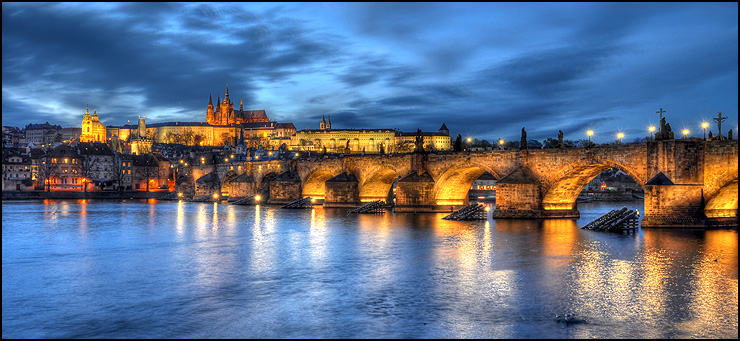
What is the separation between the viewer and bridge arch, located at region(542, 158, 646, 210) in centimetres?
3556

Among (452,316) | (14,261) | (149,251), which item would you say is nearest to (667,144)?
(452,316)

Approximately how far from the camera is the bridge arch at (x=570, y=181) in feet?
117

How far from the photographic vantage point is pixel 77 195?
3499 inches

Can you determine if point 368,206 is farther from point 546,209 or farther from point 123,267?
point 123,267

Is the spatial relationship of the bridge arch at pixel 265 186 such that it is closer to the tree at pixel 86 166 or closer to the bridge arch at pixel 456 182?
the bridge arch at pixel 456 182

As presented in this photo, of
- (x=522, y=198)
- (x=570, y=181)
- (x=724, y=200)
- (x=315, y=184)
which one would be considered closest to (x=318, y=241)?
(x=522, y=198)

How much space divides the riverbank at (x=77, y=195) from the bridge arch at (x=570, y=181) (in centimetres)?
7069

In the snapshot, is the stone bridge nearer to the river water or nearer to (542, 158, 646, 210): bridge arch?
(542, 158, 646, 210): bridge arch

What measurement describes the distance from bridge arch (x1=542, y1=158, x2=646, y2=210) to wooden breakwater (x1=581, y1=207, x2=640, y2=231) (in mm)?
2362

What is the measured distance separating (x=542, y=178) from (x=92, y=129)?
587ft

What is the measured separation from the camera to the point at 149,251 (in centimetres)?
2759

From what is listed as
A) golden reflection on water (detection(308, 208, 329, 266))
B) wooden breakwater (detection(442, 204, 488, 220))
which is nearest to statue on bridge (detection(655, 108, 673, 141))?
wooden breakwater (detection(442, 204, 488, 220))

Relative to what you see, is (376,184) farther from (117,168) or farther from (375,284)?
(117,168)

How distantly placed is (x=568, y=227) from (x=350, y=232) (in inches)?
511
